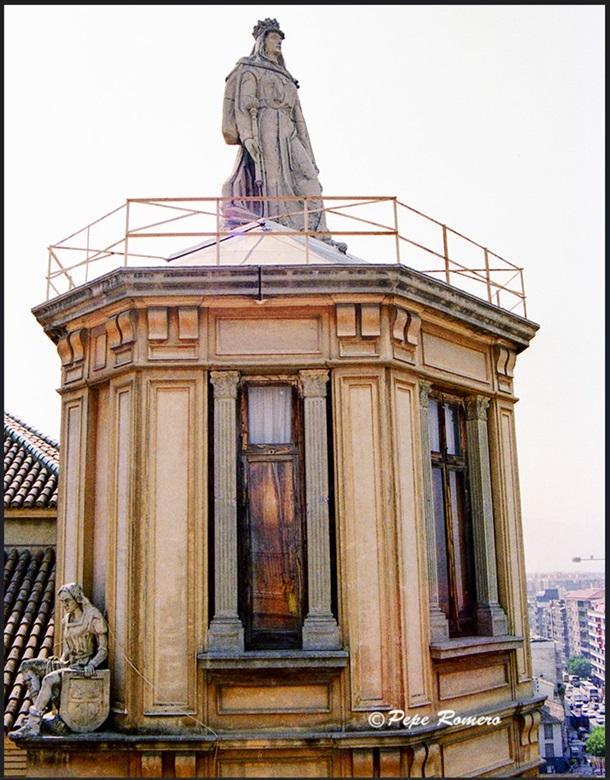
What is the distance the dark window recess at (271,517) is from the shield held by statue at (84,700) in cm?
185

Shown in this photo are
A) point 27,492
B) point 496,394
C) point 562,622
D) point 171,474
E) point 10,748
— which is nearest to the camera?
Result: point 171,474

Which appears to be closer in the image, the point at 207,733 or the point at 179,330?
the point at 207,733

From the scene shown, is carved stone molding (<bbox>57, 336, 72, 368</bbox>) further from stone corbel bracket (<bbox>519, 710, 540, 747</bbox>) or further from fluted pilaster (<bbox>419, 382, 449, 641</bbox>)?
stone corbel bracket (<bbox>519, 710, 540, 747</bbox>)

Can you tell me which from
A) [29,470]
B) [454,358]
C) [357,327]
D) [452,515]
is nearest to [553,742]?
[29,470]

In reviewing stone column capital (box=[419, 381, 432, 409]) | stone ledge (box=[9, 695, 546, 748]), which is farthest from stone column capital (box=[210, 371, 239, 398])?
stone ledge (box=[9, 695, 546, 748])

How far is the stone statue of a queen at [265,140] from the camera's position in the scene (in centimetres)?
1467

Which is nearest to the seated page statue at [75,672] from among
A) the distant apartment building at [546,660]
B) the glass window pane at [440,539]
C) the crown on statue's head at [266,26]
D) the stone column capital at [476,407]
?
the glass window pane at [440,539]

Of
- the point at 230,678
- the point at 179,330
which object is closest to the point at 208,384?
the point at 179,330

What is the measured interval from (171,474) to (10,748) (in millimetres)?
7197

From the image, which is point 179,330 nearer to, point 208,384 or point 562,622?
point 208,384

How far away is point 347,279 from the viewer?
11.1 m

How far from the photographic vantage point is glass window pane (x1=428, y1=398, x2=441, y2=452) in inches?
494

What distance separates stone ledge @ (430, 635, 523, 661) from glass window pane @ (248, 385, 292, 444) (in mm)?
3204

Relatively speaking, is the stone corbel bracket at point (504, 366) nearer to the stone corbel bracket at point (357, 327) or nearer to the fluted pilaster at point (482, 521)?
the fluted pilaster at point (482, 521)
